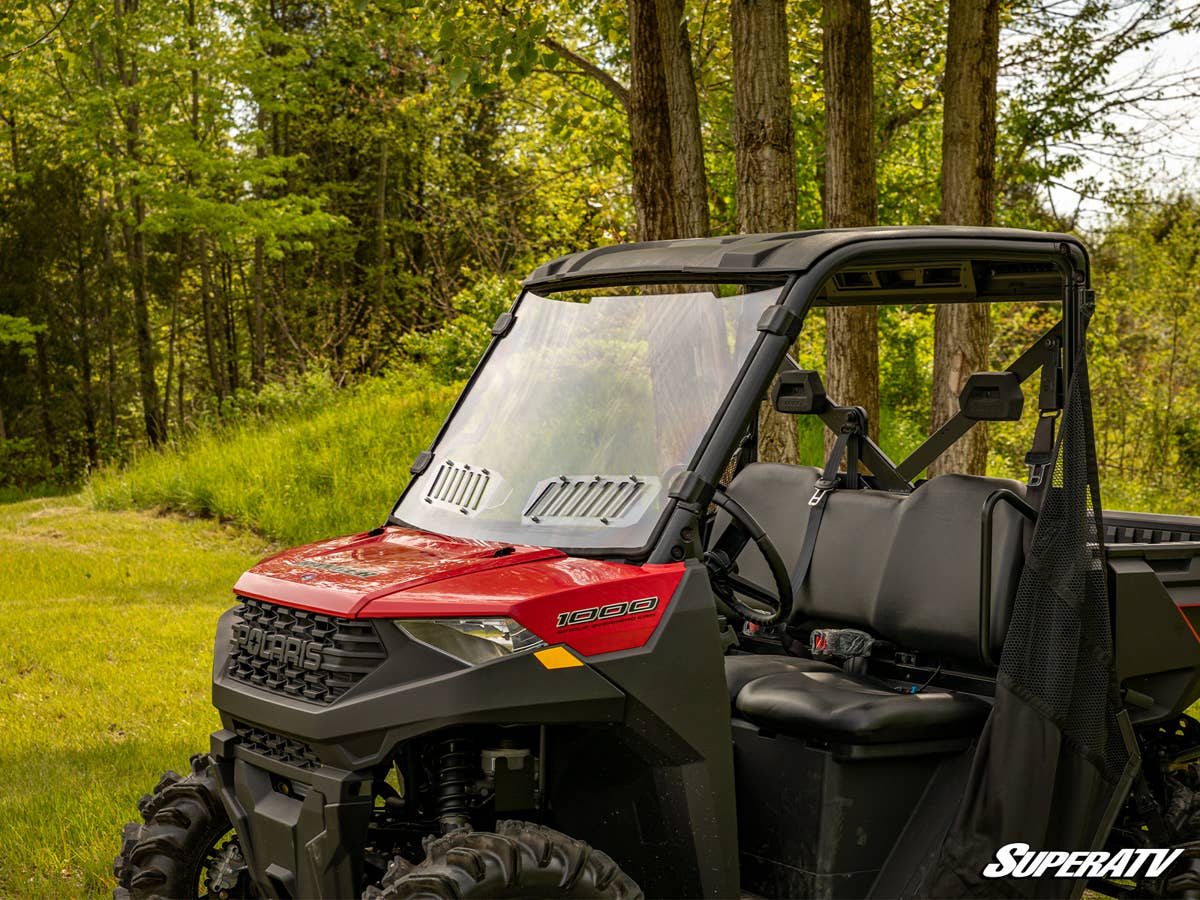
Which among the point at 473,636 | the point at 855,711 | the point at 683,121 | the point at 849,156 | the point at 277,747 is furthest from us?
the point at 683,121

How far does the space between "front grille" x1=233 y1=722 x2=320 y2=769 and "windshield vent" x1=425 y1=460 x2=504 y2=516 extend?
0.78m

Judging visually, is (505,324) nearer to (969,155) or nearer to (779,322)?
(779,322)

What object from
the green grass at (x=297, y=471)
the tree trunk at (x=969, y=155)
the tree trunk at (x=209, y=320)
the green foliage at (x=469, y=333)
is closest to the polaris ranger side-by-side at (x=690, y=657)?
the tree trunk at (x=969, y=155)

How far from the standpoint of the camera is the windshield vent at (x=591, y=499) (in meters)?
3.30

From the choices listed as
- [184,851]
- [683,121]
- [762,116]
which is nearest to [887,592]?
[184,851]

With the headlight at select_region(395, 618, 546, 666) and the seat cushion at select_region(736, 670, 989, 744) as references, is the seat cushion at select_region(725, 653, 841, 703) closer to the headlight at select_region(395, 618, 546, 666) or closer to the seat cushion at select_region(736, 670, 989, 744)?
the seat cushion at select_region(736, 670, 989, 744)

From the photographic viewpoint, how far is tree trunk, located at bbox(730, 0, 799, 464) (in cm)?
746

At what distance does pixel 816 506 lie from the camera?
4.52m

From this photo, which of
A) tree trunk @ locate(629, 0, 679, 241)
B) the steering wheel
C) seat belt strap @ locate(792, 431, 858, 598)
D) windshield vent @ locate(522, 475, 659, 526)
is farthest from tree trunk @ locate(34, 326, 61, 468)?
the steering wheel

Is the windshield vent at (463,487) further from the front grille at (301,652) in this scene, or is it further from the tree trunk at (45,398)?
the tree trunk at (45,398)

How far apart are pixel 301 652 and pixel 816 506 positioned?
204 centimetres

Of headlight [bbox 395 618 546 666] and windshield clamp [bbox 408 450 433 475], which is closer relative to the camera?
headlight [bbox 395 618 546 666]

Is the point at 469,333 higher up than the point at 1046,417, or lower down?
lower down

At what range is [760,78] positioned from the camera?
7.46m
